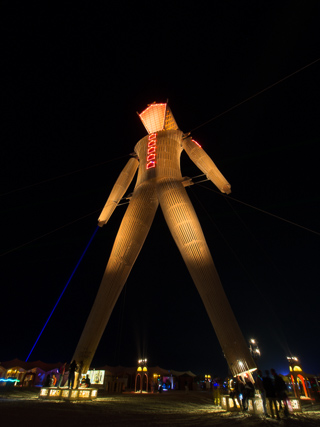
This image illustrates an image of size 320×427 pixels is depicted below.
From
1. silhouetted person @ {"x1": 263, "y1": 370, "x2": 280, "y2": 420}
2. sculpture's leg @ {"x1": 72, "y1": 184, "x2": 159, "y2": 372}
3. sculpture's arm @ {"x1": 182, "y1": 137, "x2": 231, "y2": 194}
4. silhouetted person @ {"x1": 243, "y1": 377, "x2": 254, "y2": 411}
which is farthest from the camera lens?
sculpture's arm @ {"x1": 182, "y1": 137, "x2": 231, "y2": 194}

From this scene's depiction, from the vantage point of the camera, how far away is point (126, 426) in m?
3.88

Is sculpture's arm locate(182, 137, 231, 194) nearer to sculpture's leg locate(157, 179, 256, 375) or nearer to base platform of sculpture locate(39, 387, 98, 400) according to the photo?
sculpture's leg locate(157, 179, 256, 375)

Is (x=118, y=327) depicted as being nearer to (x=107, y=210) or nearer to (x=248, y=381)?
(x=107, y=210)

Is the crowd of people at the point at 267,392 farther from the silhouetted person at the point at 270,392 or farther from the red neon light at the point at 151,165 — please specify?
the red neon light at the point at 151,165

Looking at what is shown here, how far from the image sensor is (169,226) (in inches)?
426

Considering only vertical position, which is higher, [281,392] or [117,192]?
[117,192]

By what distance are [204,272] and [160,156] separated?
6176 mm

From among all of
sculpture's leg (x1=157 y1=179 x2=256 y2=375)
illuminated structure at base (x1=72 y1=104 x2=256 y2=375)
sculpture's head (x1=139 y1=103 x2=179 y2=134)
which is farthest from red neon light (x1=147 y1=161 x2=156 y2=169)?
sculpture's head (x1=139 y1=103 x2=179 y2=134)

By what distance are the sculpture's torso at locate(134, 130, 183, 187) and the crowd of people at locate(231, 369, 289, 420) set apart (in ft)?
27.1

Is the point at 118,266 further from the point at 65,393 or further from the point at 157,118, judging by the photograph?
the point at 157,118

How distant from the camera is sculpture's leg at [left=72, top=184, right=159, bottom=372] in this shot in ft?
30.9

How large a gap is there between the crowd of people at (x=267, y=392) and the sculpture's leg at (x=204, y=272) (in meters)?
0.47

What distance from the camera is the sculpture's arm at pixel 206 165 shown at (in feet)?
35.5

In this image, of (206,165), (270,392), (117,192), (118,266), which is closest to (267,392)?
(270,392)
